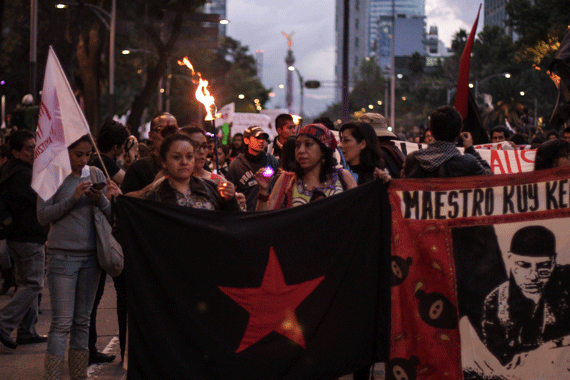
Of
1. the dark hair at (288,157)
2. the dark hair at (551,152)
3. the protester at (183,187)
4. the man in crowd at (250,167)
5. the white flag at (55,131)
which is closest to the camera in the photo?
the white flag at (55,131)

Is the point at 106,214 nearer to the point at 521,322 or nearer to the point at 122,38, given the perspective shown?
the point at 521,322

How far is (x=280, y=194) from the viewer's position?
17.3 feet

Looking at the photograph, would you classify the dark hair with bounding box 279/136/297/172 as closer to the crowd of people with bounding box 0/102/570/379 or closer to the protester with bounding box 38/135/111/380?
the crowd of people with bounding box 0/102/570/379

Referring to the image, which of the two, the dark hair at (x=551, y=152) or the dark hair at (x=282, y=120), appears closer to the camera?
the dark hair at (x=551, y=152)

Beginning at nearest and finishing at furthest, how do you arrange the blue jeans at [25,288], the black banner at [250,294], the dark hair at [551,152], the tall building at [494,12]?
the black banner at [250,294] → the dark hair at [551,152] → the blue jeans at [25,288] → the tall building at [494,12]

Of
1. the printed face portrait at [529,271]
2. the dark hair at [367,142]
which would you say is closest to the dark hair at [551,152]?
the printed face portrait at [529,271]

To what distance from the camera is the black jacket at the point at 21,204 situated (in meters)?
6.88

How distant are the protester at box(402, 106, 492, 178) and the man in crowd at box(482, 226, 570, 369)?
0.56 meters

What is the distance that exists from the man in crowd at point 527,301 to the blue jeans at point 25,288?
4.06 meters

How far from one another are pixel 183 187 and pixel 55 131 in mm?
876

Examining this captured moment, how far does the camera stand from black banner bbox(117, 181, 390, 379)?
14.9 ft

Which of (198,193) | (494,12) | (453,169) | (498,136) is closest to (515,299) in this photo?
(453,169)

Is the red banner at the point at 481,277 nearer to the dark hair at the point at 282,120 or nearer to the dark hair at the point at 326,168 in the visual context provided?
the dark hair at the point at 326,168

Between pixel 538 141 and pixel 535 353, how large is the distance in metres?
5.73
